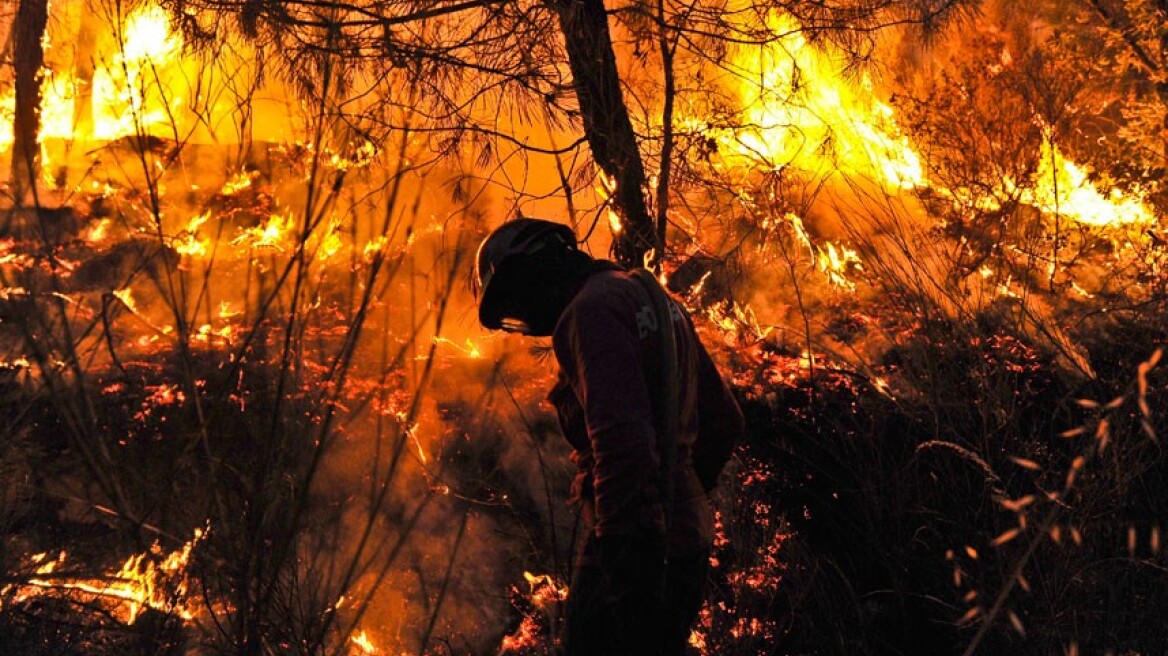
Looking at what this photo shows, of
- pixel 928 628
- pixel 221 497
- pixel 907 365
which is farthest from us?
pixel 928 628

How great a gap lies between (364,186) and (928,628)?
3.80 metres

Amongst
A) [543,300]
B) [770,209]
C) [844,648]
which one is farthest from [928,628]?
[543,300]

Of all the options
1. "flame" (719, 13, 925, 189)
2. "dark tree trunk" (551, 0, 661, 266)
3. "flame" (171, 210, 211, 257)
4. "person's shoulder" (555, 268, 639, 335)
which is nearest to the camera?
"person's shoulder" (555, 268, 639, 335)

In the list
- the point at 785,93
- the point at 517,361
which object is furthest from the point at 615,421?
the point at 517,361

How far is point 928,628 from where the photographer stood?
478 centimetres

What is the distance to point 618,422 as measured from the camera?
2.11m

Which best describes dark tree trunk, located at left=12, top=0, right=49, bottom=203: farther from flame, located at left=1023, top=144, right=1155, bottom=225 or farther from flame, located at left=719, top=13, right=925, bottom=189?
flame, located at left=1023, top=144, right=1155, bottom=225

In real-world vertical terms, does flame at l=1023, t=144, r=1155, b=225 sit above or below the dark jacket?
above

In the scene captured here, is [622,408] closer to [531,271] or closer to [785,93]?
[531,271]

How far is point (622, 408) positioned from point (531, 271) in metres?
0.47

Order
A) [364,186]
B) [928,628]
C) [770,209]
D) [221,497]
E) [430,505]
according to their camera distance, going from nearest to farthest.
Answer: [221,497], [928,628], [364,186], [770,209], [430,505]

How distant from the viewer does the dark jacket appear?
6.96ft

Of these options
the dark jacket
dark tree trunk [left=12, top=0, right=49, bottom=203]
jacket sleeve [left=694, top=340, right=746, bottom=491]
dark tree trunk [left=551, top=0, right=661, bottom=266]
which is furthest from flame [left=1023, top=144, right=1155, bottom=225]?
dark tree trunk [left=12, top=0, right=49, bottom=203]

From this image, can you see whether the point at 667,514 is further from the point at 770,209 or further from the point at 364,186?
the point at 770,209
